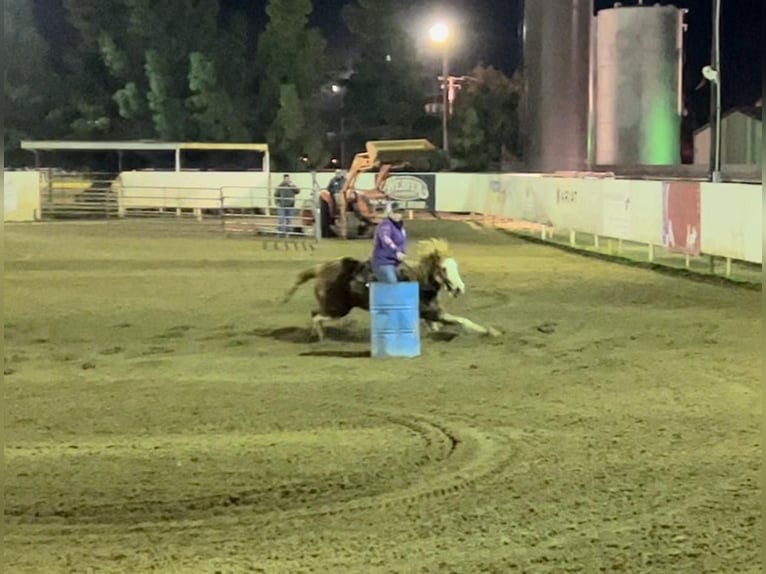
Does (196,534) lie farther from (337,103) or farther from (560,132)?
(337,103)

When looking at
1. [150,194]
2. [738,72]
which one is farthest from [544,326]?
[738,72]

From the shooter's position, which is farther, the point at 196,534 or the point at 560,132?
the point at 560,132

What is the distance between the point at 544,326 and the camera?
14656 mm

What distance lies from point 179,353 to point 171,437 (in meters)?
4.01

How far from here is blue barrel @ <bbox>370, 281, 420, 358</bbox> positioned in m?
12.3

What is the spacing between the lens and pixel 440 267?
1323 cm

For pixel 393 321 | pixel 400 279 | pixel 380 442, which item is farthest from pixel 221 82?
pixel 380 442

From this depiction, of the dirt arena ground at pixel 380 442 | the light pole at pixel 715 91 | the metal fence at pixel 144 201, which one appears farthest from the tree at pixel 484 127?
the dirt arena ground at pixel 380 442

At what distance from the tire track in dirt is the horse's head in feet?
15.1

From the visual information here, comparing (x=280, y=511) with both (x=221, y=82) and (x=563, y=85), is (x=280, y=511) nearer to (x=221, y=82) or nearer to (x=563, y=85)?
(x=563, y=85)

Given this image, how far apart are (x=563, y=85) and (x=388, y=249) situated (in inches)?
1509

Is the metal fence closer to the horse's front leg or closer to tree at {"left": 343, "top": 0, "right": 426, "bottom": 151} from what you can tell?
tree at {"left": 343, "top": 0, "right": 426, "bottom": 151}

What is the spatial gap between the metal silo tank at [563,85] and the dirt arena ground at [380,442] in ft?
109

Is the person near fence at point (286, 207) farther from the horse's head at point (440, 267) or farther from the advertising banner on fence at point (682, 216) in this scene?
the horse's head at point (440, 267)
